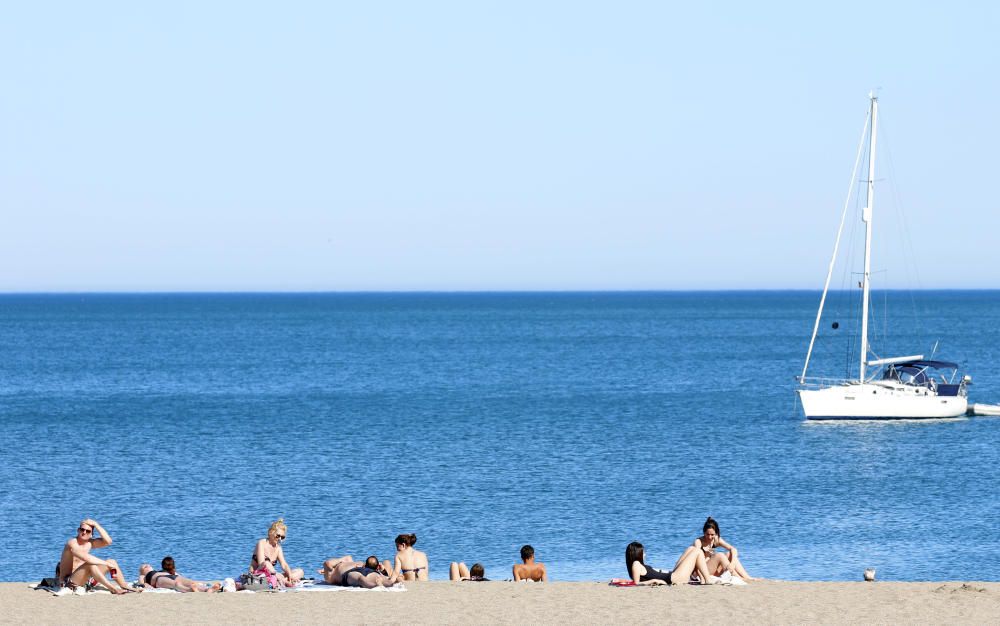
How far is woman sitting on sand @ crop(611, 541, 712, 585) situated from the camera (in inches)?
924

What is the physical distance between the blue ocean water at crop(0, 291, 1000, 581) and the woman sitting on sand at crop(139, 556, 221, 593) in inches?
381

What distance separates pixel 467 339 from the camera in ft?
579

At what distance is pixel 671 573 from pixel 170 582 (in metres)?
8.49

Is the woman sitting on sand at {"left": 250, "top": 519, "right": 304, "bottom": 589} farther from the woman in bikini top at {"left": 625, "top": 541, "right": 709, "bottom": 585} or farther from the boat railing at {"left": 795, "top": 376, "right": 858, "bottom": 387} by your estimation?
the boat railing at {"left": 795, "top": 376, "right": 858, "bottom": 387}

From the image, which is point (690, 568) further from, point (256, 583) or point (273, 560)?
point (256, 583)

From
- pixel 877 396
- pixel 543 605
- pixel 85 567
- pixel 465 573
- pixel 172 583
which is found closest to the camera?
pixel 543 605

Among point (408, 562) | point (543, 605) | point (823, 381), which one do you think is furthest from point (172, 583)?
point (823, 381)

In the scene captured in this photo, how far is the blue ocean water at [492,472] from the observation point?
1439 inches

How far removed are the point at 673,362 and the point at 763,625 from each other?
101m

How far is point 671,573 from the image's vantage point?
2378 cm

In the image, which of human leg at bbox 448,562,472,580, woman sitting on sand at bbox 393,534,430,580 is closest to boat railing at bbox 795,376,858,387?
human leg at bbox 448,562,472,580

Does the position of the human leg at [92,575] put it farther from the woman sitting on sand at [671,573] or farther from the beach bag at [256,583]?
the woman sitting on sand at [671,573]

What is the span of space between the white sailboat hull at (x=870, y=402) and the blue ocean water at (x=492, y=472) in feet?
3.49

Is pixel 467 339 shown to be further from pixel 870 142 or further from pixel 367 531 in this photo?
pixel 367 531
